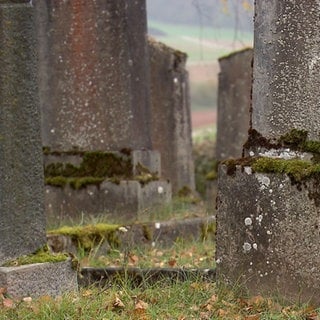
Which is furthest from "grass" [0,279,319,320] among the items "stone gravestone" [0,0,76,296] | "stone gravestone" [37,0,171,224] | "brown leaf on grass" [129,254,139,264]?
"stone gravestone" [37,0,171,224]

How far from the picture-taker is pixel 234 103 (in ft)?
59.1

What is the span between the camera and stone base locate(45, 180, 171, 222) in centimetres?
1158

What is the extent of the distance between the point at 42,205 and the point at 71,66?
4436mm

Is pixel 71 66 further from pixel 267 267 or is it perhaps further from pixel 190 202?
pixel 267 267

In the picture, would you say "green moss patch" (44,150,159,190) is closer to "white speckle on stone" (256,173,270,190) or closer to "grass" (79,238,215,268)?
"grass" (79,238,215,268)

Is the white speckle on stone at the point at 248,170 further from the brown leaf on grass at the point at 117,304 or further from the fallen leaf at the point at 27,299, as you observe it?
the fallen leaf at the point at 27,299

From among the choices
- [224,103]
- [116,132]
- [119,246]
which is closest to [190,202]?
[116,132]

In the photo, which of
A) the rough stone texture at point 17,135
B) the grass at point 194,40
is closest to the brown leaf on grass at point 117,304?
the rough stone texture at point 17,135

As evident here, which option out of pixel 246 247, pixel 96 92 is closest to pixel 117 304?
pixel 246 247

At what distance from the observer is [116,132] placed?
469 inches

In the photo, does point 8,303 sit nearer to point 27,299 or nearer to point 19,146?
point 27,299

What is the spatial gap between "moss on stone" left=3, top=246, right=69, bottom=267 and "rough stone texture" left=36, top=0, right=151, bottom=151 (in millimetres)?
4326

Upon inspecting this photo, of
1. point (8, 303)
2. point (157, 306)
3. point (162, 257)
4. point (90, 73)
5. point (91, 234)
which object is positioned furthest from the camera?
point (90, 73)

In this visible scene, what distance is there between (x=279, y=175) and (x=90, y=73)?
507cm
